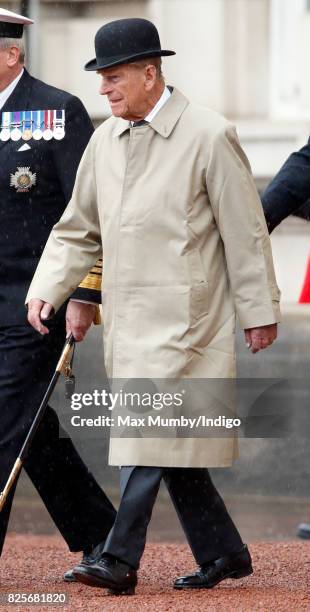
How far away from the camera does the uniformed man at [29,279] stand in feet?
21.3

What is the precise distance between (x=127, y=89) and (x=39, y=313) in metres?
0.76

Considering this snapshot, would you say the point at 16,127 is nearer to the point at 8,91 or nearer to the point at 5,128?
the point at 5,128

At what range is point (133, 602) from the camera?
19.9ft

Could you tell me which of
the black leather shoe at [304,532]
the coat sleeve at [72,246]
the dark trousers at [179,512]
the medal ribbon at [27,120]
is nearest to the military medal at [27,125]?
the medal ribbon at [27,120]

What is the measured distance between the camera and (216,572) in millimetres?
6328

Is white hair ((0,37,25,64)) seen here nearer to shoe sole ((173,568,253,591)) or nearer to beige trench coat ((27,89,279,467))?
beige trench coat ((27,89,279,467))

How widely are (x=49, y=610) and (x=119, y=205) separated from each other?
4.11 feet

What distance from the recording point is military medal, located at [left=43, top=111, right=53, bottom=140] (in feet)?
21.5

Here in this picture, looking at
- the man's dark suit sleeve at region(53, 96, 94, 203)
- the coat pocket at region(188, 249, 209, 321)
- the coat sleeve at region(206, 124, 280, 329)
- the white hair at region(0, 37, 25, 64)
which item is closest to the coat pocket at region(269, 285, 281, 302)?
the coat sleeve at region(206, 124, 280, 329)

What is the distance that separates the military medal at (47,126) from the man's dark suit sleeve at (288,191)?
0.76 m

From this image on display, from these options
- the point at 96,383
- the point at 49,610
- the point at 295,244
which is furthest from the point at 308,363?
the point at 49,610

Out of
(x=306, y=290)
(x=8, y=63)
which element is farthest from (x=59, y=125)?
(x=306, y=290)

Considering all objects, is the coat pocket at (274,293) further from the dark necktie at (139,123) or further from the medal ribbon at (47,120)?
the medal ribbon at (47,120)

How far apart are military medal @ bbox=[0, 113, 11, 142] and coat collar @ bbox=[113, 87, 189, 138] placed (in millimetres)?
466
